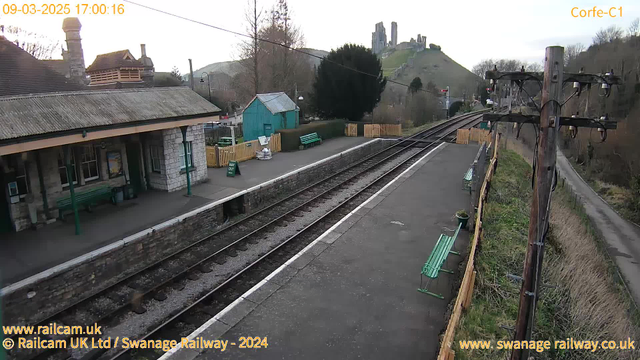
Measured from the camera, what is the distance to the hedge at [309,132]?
2309cm

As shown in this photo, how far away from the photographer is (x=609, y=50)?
123 ft

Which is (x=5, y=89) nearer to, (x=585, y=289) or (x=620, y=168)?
(x=585, y=289)

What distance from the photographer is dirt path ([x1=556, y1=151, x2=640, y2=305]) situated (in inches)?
660

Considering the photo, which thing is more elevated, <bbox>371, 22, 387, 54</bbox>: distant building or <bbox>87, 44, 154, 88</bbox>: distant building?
<bbox>371, 22, 387, 54</bbox>: distant building

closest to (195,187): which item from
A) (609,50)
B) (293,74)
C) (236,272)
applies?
(236,272)

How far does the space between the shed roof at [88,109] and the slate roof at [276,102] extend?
360 inches

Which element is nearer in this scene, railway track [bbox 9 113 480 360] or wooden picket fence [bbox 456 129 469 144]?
railway track [bbox 9 113 480 360]

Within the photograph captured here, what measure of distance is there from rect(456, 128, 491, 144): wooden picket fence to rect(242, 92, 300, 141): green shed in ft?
37.9

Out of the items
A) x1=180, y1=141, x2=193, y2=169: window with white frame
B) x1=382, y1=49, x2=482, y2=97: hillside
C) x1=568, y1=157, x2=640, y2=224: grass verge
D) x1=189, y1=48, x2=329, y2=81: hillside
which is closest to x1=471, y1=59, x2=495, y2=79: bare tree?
x1=382, y1=49, x2=482, y2=97: hillside

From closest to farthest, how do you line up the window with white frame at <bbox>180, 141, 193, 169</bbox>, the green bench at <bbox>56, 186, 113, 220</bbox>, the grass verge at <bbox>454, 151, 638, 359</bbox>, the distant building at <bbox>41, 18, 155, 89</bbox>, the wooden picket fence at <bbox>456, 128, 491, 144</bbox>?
the grass verge at <bbox>454, 151, 638, 359</bbox> → the green bench at <bbox>56, 186, 113, 220</bbox> → the window with white frame at <bbox>180, 141, 193, 169</bbox> → the distant building at <bbox>41, 18, 155, 89</bbox> → the wooden picket fence at <bbox>456, 128, 491, 144</bbox>

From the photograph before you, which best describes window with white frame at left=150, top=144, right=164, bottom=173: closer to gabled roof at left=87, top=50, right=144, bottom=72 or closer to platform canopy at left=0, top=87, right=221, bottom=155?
platform canopy at left=0, top=87, right=221, bottom=155

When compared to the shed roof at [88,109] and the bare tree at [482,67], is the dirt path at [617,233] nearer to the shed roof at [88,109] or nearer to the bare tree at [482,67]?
the shed roof at [88,109]

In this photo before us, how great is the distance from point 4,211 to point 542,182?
12117 mm

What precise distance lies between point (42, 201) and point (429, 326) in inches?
412
